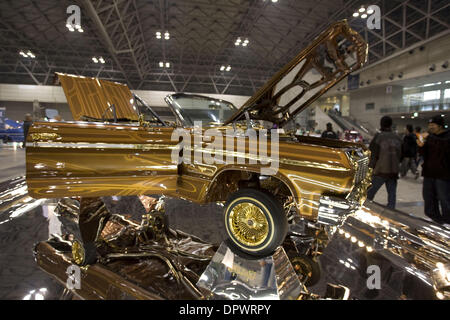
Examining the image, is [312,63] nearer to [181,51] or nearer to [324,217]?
[324,217]

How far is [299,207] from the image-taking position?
5.43ft

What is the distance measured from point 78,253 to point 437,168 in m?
4.22

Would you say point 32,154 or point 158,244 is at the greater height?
point 32,154

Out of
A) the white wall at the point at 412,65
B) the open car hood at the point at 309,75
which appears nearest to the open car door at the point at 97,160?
the open car hood at the point at 309,75

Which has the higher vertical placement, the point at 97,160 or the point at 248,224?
the point at 97,160

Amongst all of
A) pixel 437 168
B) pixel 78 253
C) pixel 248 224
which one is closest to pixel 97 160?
pixel 78 253

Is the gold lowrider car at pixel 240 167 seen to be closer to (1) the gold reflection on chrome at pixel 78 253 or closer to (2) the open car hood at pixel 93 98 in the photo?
(1) the gold reflection on chrome at pixel 78 253

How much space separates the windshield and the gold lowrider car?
0.50 meters

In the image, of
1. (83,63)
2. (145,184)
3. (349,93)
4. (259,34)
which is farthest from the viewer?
(349,93)

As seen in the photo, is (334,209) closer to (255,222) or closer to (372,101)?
(255,222)

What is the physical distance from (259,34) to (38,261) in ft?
54.4

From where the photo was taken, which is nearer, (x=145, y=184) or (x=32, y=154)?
(x=32, y=154)

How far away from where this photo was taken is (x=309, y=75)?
241cm

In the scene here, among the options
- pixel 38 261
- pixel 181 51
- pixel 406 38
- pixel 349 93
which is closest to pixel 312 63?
pixel 38 261
